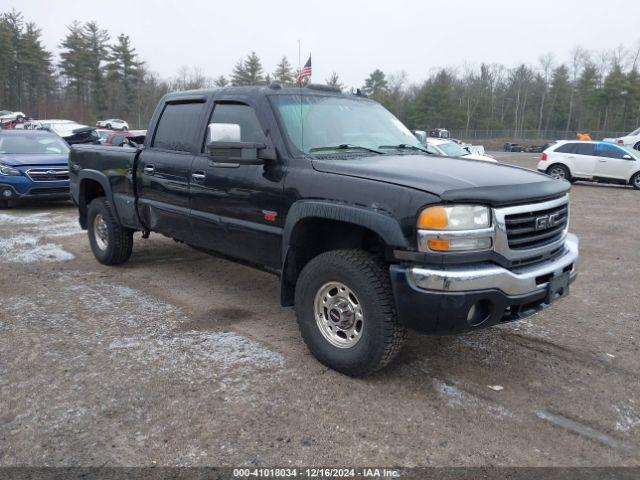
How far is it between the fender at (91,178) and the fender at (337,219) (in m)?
2.94

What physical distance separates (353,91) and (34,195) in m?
7.67

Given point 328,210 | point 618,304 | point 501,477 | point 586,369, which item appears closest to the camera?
point 501,477

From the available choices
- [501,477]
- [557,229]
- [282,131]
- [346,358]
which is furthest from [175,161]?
[501,477]

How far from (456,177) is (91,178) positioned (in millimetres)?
4575

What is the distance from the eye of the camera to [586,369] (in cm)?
387

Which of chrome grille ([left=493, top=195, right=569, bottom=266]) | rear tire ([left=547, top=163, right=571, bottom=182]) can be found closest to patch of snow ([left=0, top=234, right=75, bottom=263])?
chrome grille ([left=493, top=195, right=569, bottom=266])

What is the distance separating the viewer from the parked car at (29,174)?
33.5 feet

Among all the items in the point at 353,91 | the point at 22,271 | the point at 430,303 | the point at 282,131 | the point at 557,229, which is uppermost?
the point at 353,91

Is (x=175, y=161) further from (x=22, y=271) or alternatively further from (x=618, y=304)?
(x=618, y=304)

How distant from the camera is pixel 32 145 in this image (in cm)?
1148

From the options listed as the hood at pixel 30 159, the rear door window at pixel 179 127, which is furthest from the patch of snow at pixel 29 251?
the hood at pixel 30 159

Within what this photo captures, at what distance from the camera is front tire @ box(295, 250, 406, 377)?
331cm

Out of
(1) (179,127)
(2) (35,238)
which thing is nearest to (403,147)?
(1) (179,127)

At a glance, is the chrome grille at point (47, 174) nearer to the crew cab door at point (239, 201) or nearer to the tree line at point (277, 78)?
the crew cab door at point (239, 201)
